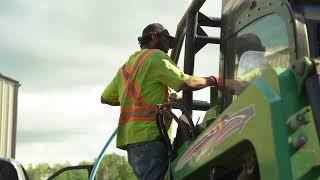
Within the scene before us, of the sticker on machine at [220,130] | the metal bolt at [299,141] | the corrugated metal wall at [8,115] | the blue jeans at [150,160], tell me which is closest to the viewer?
the metal bolt at [299,141]

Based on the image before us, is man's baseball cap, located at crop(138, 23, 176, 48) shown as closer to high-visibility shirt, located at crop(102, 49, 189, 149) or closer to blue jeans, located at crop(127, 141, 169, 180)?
high-visibility shirt, located at crop(102, 49, 189, 149)

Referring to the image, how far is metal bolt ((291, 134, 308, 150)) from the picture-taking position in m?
2.55

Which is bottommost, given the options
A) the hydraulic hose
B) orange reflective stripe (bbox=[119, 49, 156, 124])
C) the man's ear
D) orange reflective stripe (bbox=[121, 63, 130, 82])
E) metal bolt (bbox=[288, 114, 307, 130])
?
the hydraulic hose

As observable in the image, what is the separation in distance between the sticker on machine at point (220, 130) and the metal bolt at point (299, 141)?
0.34 meters

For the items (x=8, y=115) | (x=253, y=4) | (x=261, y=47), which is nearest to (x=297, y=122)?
(x=261, y=47)

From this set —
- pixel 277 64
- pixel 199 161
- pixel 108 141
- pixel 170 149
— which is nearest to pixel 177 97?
pixel 170 149

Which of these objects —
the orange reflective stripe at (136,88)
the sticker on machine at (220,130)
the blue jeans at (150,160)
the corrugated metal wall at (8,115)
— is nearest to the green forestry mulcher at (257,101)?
the sticker on machine at (220,130)

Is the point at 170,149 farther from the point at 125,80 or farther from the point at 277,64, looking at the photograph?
the point at 277,64

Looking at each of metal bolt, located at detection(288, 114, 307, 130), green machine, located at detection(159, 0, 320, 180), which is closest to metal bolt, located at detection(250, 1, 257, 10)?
green machine, located at detection(159, 0, 320, 180)

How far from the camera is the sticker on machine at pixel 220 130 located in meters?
3.01

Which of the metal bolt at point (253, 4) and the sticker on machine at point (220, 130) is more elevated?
the metal bolt at point (253, 4)

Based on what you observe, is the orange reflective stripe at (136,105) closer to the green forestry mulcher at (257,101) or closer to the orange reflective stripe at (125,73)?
the orange reflective stripe at (125,73)

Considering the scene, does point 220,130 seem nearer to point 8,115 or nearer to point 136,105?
point 136,105

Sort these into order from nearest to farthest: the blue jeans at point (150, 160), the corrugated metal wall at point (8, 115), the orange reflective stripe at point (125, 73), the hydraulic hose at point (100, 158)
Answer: the blue jeans at point (150, 160) → the orange reflective stripe at point (125, 73) → the hydraulic hose at point (100, 158) → the corrugated metal wall at point (8, 115)
